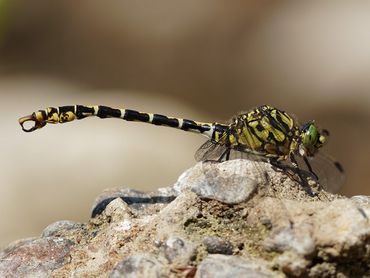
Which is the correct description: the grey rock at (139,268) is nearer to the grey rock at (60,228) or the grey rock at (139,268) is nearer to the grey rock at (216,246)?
the grey rock at (216,246)

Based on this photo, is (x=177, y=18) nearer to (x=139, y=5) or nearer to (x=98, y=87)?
(x=139, y=5)

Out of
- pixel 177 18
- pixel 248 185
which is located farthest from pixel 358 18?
pixel 248 185

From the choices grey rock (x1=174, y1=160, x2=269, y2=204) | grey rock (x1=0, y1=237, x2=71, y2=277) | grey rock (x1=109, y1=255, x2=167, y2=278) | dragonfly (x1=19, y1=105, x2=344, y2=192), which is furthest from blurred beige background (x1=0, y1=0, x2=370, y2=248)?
grey rock (x1=109, y1=255, x2=167, y2=278)

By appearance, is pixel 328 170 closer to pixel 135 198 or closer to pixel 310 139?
pixel 310 139

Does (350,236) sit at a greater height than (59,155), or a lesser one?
greater

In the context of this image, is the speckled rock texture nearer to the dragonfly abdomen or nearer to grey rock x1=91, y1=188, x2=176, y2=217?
grey rock x1=91, y1=188, x2=176, y2=217

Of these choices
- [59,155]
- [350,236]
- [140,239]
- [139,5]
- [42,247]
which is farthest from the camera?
[139,5]
